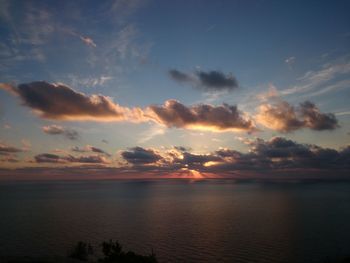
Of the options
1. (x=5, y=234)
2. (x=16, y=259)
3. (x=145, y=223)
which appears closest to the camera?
(x=16, y=259)

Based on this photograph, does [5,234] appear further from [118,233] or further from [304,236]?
[304,236]

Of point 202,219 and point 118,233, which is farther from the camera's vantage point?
point 202,219

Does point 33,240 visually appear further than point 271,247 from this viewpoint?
Yes

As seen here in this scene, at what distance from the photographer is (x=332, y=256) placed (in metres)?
69.9

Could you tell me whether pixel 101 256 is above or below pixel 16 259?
below

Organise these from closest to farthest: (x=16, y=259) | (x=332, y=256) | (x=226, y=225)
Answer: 1. (x=16, y=259)
2. (x=332, y=256)
3. (x=226, y=225)

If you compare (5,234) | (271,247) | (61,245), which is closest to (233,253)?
(271,247)

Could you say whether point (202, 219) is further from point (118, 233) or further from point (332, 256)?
point (332, 256)

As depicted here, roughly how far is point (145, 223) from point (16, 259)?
73.4 metres

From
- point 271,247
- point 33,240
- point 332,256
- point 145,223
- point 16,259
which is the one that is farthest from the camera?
point 145,223

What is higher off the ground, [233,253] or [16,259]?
[16,259]

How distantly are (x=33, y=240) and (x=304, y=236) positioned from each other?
2934 inches

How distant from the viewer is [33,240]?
8556cm

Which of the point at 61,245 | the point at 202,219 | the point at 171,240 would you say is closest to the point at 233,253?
the point at 171,240
